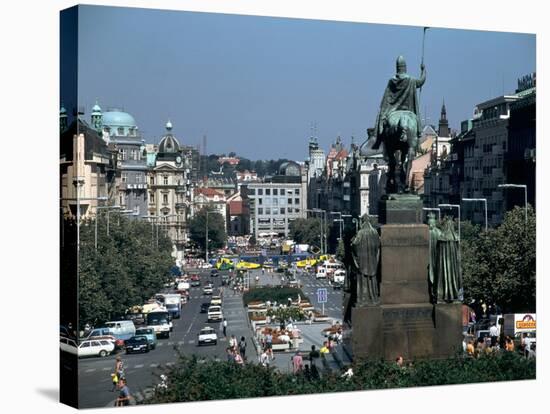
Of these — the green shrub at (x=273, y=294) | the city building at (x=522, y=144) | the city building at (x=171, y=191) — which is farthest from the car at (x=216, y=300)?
the city building at (x=522, y=144)

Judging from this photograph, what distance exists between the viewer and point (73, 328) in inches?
1139

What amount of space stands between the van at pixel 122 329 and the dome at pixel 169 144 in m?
5.72

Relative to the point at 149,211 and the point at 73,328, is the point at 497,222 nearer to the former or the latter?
the point at 149,211

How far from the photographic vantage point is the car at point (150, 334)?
37.6 metres

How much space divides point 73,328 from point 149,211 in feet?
59.9

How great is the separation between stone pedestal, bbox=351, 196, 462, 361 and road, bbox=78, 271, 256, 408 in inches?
169

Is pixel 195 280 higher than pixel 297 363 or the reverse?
higher

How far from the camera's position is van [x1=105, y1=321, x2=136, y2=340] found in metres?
38.8

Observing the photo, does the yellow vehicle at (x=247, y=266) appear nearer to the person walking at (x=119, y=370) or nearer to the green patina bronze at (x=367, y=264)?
the person walking at (x=119, y=370)

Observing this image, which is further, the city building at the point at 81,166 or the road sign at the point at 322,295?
the road sign at the point at 322,295

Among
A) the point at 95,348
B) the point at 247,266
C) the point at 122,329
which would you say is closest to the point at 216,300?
the point at 247,266

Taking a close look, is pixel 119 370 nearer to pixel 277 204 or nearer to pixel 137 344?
pixel 137 344

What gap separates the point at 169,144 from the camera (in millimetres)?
41188

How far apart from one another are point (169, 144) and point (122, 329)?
19.7 feet
